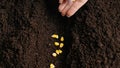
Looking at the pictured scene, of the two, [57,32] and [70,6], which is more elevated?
[70,6]

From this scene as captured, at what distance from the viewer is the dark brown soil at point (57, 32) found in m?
1.57

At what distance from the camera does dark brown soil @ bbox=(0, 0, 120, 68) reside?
61.8 inches

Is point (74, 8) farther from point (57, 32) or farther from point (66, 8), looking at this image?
point (57, 32)

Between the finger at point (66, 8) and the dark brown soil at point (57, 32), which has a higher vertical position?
the finger at point (66, 8)

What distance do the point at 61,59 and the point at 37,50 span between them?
172 mm

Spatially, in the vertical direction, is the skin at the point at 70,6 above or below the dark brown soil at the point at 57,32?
above

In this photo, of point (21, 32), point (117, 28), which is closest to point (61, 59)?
point (21, 32)

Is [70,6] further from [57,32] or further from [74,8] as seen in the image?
[57,32]

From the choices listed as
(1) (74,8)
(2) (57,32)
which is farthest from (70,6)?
(2) (57,32)

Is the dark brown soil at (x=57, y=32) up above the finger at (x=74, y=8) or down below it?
below

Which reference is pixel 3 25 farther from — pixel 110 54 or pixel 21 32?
pixel 110 54

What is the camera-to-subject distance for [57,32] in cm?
172

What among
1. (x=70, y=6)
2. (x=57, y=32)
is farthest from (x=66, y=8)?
(x=57, y=32)

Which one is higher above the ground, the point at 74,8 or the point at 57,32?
the point at 74,8
